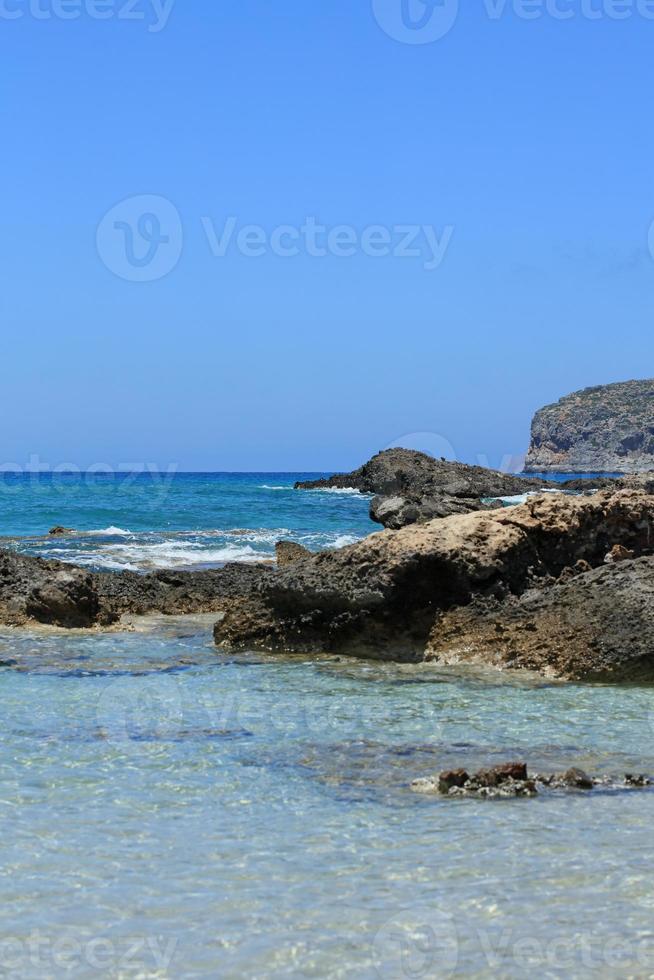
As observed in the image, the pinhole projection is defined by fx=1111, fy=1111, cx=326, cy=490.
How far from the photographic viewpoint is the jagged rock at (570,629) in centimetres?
1026

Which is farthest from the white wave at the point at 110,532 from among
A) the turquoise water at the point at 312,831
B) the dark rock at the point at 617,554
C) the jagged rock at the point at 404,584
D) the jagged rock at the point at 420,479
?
the turquoise water at the point at 312,831

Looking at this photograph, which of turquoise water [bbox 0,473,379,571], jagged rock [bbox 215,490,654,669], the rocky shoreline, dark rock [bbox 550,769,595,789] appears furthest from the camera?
turquoise water [bbox 0,473,379,571]

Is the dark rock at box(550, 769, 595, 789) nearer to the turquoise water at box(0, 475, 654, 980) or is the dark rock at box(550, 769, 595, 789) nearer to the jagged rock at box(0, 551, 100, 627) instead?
the turquoise water at box(0, 475, 654, 980)

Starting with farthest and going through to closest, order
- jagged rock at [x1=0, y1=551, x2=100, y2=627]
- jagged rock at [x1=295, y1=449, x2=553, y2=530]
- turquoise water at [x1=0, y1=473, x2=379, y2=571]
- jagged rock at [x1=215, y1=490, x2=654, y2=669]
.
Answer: jagged rock at [x1=295, y1=449, x2=553, y2=530], turquoise water at [x1=0, y1=473, x2=379, y2=571], jagged rock at [x1=0, y1=551, x2=100, y2=627], jagged rock at [x1=215, y1=490, x2=654, y2=669]

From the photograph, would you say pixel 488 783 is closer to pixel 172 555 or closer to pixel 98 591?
pixel 98 591

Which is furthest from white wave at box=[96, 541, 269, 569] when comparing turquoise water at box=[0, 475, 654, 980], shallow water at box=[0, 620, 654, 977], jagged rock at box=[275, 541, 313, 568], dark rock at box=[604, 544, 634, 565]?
shallow water at box=[0, 620, 654, 977]

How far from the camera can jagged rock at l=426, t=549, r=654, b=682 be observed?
33.7 ft

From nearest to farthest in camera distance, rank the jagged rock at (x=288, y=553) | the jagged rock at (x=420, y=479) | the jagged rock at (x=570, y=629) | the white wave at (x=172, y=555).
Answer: the jagged rock at (x=570, y=629) → the jagged rock at (x=288, y=553) → the white wave at (x=172, y=555) → the jagged rock at (x=420, y=479)

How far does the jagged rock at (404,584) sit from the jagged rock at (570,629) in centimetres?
6

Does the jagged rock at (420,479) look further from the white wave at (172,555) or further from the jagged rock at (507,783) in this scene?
the jagged rock at (507,783)

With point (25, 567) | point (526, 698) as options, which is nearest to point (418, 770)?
point (526, 698)

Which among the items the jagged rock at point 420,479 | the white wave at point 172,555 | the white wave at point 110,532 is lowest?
the white wave at point 172,555

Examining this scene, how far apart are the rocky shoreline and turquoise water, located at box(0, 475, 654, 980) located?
63 cm

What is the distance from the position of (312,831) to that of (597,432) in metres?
175
